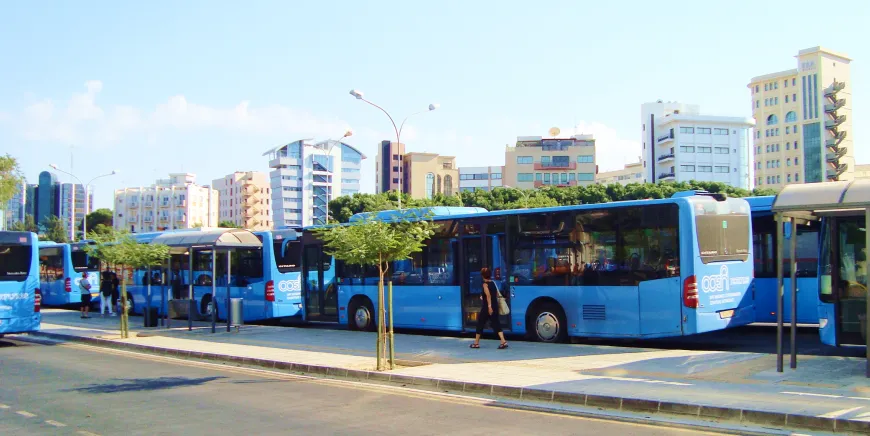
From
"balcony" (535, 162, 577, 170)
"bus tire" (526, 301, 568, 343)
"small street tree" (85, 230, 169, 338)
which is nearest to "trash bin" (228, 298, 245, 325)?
"small street tree" (85, 230, 169, 338)

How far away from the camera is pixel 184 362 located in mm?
15914

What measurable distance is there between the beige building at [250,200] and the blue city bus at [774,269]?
145m

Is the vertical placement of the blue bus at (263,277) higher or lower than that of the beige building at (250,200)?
lower

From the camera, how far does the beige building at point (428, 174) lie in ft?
503

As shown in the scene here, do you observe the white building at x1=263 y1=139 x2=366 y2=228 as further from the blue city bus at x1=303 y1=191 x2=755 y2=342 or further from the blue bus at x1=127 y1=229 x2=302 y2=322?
the blue city bus at x1=303 y1=191 x2=755 y2=342

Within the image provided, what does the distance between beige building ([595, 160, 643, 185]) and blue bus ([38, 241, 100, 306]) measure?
136 m

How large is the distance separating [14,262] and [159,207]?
15630 centimetres

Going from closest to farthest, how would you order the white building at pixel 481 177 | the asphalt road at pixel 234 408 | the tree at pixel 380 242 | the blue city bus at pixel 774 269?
the asphalt road at pixel 234 408, the tree at pixel 380 242, the blue city bus at pixel 774 269, the white building at pixel 481 177

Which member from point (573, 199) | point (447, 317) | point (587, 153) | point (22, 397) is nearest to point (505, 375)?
point (447, 317)

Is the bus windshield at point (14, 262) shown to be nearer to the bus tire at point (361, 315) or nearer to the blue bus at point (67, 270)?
the bus tire at point (361, 315)

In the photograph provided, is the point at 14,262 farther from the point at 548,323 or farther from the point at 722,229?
the point at 722,229

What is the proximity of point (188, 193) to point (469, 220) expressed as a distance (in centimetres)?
15778

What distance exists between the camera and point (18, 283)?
19125mm

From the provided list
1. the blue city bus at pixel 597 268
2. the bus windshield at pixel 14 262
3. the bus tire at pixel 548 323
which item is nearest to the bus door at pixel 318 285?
the blue city bus at pixel 597 268
